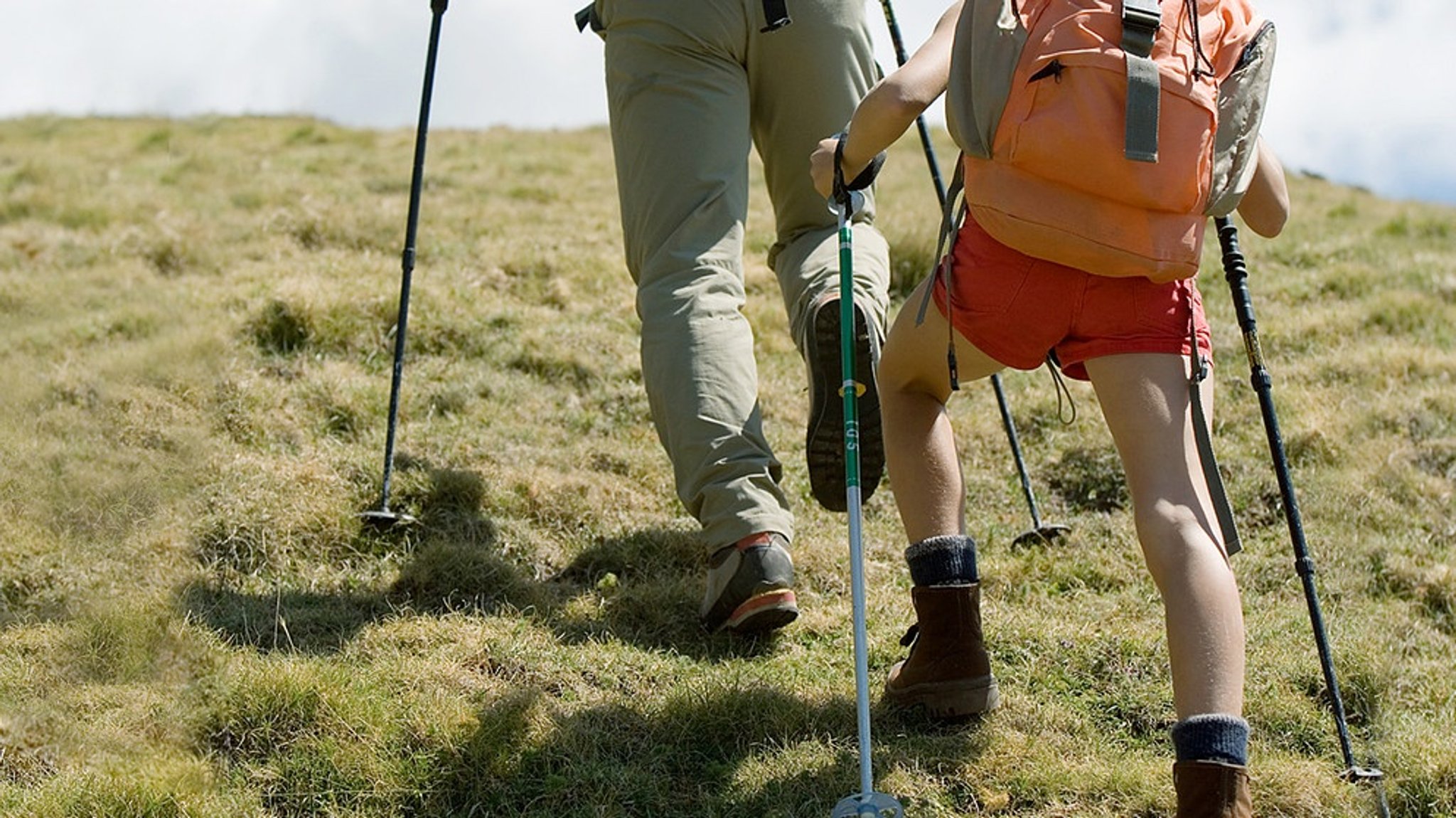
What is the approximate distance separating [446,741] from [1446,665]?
10.8ft

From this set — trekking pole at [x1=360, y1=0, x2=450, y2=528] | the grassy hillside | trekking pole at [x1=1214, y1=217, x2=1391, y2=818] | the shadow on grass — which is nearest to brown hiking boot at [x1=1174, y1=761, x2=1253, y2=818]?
the grassy hillside

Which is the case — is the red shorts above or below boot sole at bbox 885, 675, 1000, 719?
above

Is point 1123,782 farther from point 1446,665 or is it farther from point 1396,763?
point 1446,665

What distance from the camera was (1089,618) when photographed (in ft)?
16.9

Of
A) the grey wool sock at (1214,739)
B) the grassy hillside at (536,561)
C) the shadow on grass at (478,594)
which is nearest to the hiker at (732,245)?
the shadow on grass at (478,594)

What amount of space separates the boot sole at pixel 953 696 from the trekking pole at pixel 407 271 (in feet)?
7.38

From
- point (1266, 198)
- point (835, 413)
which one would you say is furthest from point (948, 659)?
point (1266, 198)

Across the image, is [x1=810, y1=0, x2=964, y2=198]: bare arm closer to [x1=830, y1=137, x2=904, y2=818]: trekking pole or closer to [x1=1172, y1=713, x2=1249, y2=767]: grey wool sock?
[x1=830, y1=137, x2=904, y2=818]: trekking pole

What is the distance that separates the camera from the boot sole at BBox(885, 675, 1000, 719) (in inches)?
168

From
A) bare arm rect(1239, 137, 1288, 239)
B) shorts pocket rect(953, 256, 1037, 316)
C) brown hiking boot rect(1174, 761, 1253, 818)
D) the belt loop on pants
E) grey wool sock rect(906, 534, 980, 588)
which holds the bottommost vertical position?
brown hiking boot rect(1174, 761, 1253, 818)

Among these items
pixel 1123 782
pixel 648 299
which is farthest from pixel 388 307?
pixel 1123 782

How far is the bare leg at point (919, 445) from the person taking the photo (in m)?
4.15

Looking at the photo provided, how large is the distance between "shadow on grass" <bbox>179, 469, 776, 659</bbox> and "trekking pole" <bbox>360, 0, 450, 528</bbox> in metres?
0.08

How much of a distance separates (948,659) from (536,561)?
6.22 ft
